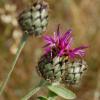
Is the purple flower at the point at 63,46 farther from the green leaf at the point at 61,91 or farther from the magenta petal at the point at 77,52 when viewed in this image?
the green leaf at the point at 61,91

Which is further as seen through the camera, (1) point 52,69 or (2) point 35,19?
(2) point 35,19

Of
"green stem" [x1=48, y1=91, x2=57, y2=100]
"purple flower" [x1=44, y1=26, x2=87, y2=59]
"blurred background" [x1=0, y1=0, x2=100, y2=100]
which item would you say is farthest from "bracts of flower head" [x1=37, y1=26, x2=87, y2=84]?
"blurred background" [x1=0, y1=0, x2=100, y2=100]

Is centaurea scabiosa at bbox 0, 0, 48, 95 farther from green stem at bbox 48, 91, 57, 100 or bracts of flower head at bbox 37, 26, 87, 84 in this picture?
green stem at bbox 48, 91, 57, 100

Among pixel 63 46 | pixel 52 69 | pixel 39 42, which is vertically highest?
pixel 63 46

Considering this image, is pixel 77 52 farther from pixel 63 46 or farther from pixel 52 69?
pixel 52 69

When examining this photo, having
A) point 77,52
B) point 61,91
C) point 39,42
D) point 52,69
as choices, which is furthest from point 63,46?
point 39,42

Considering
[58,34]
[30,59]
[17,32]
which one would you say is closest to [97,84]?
[30,59]

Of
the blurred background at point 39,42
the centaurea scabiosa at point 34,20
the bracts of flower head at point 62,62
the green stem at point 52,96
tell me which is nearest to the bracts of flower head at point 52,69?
the bracts of flower head at point 62,62
